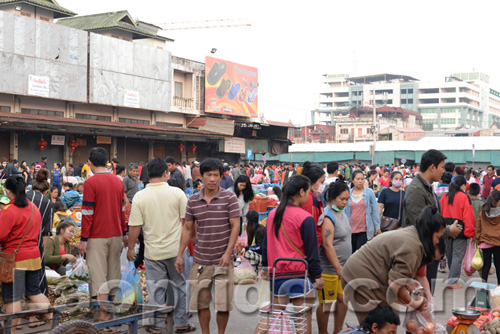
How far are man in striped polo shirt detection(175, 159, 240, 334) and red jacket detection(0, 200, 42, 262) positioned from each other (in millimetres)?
1674

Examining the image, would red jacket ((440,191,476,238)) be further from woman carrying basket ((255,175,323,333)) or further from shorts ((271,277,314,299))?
shorts ((271,277,314,299))

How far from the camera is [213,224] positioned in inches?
224

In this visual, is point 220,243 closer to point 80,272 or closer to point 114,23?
point 80,272

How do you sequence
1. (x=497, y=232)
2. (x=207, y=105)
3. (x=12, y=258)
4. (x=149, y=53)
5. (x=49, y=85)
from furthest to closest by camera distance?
1. (x=207, y=105)
2. (x=149, y=53)
3. (x=49, y=85)
4. (x=497, y=232)
5. (x=12, y=258)

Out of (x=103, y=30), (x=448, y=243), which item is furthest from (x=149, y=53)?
(x=448, y=243)

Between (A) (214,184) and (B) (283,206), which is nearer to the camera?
(B) (283,206)

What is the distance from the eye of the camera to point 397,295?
419 cm

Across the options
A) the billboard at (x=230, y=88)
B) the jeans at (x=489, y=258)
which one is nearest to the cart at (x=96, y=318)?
the jeans at (x=489, y=258)

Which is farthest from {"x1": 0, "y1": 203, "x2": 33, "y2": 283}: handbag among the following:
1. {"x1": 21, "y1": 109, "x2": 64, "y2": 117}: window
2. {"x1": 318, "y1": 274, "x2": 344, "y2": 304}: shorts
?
{"x1": 21, "y1": 109, "x2": 64, "y2": 117}: window

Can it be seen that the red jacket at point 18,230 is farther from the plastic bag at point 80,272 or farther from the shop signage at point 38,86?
the shop signage at point 38,86

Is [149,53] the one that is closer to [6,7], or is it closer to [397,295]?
[6,7]

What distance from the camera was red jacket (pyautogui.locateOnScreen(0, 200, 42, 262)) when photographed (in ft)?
18.6

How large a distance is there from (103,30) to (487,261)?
1278 inches

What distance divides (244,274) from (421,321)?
480 cm
